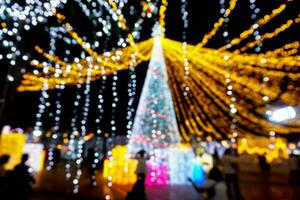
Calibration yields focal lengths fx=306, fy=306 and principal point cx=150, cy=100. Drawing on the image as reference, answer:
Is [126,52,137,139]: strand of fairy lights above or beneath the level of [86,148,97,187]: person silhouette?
above

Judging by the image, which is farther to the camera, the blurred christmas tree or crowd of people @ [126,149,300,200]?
the blurred christmas tree

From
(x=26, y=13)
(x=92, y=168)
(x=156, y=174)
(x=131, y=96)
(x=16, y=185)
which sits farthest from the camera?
(x=131, y=96)

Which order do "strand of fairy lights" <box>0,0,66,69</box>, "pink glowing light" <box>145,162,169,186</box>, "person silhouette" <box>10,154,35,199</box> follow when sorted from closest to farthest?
"person silhouette" <box>10,154,35,199</box>, "strand of fairy lights" <box>0,0,66,69</box>, "pink glowing light" <box>145,162,169,186</box>

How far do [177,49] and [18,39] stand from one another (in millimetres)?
6545

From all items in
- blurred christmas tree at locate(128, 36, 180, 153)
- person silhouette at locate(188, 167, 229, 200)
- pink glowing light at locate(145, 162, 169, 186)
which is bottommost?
person silhouette at locate(188, 167, 229, 200)

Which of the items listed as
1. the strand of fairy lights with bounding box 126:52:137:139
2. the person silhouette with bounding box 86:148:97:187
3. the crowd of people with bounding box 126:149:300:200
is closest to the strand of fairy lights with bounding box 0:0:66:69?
the crowd of people with bounding box 126:149:300:200

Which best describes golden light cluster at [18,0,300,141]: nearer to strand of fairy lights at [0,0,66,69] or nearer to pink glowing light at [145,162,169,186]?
strand of fairy lights at [0,0,66,69]

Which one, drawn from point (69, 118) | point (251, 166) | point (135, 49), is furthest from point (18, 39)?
point (69, 118)

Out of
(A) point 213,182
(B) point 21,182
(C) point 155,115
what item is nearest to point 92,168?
(C) point 155,115

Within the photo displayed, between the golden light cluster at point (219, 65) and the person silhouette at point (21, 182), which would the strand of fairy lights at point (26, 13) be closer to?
the golden light cluster at point (219, 65)

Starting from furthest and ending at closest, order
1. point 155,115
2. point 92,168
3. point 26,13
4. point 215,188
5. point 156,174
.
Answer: point 156,174 → point 155,115 → point 92,168 → point 26,13 → point 215,188

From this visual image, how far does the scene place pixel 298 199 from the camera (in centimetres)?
915

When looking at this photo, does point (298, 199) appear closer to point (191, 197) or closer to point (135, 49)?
point (191, 197)

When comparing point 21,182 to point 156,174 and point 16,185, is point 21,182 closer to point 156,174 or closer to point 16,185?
point 16,185
